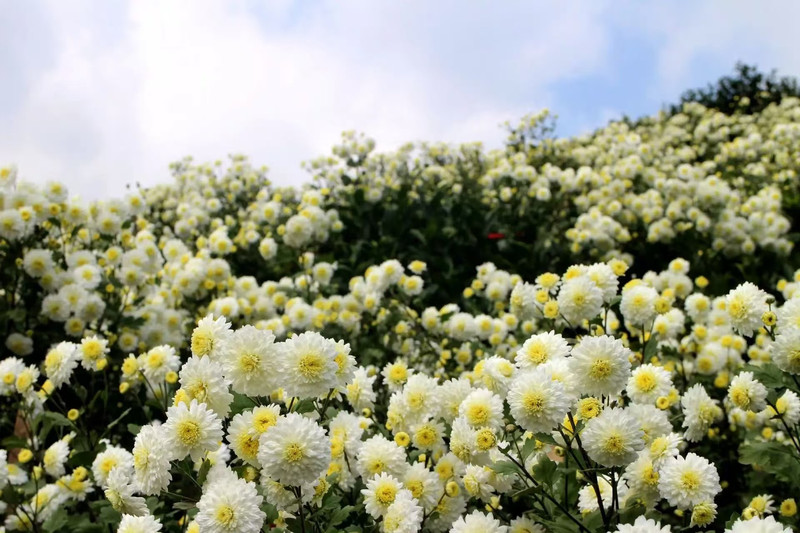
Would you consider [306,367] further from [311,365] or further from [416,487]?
[416,487]

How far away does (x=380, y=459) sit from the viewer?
1993 mm

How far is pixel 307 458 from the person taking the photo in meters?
1.53

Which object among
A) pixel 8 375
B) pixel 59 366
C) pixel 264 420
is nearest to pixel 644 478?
pixel 264 420

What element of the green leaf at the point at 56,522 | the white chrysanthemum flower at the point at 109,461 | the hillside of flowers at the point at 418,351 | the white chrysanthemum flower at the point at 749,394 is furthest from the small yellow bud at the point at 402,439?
the green leaf at the point at 56,522

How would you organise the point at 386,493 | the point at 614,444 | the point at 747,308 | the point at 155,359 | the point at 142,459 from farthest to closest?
the point at 155,359 < the point at 747,308 < the point at 386,493 < the point at 142,459 < the point at 614,444

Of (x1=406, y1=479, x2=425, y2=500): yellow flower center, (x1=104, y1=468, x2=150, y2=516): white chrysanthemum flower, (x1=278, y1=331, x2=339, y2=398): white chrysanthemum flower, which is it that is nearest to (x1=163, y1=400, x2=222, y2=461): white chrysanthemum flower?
(x1=278, y1=331, x2=339, y2=398): white chrysanthemum flower

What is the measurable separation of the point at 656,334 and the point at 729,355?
626mm

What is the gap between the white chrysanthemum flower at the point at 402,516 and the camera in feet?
5.79

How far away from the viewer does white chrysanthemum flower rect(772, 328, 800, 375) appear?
197 centimetres

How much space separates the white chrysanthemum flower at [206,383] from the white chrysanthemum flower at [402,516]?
532mm

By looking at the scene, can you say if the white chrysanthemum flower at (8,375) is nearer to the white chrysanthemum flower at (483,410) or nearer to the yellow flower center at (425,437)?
the yellow flower center at (425,437)

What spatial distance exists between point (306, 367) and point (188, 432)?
326mm

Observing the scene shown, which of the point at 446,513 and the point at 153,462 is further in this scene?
the point at 446,513

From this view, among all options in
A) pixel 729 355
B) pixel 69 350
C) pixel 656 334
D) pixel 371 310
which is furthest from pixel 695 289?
pixel 69 350
